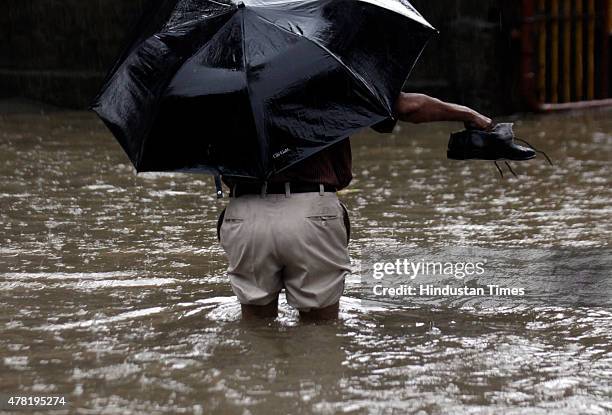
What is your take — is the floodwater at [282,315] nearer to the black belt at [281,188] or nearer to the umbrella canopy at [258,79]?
the black belt at [281,188]

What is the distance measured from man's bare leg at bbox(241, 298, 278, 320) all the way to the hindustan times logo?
1183 millimetres

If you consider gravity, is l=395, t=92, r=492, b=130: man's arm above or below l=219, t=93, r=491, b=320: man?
above

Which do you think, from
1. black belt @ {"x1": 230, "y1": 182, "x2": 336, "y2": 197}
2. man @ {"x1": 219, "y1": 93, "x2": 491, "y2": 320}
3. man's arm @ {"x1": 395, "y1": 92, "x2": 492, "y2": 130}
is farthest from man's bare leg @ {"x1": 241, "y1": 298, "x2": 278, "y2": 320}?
man's arm @ {"x1": 395, "y1": 92, "x2": 492, "y2": 130}

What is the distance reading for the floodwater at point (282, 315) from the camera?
14.7 feet

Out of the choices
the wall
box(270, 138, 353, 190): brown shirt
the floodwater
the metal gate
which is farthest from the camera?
the wall

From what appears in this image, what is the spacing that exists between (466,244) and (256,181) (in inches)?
99.6

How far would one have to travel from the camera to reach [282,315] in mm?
5430

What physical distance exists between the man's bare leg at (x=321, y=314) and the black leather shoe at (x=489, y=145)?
86 centimetres

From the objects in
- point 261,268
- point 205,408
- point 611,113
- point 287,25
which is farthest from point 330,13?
point 611,113

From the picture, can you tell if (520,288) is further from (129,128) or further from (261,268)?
(129,128)

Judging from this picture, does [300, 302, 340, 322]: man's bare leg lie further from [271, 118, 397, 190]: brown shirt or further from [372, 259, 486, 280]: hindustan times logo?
[372, 259, 486, 280]: hindustan times logo

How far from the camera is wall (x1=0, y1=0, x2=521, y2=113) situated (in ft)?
42.0

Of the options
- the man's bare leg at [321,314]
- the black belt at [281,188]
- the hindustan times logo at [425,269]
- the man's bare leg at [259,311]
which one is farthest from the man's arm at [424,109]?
the hindustan times logo at [425,269]

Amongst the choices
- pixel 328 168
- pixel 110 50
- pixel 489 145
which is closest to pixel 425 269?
pixel 489 145
